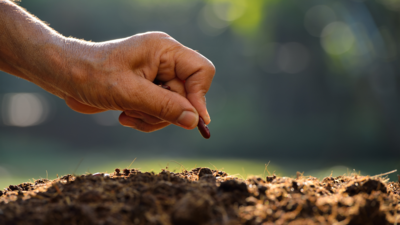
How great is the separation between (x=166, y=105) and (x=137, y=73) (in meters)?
0.28

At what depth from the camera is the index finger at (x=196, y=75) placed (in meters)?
2.13

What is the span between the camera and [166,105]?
189cm

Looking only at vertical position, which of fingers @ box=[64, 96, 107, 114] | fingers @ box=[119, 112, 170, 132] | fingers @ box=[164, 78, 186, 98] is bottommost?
fingers @ box=[119, 112, 170, 132]

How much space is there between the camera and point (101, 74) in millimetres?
1778

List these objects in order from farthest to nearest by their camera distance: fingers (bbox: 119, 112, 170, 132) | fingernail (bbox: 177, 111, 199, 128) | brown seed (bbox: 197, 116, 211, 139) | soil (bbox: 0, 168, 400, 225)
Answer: fingers (bbox: 119, 112, 170, 132)
brown seed (bbox: 197, 116, 211, 139)
fingernail (bbox: 177, 111, 199, 128)
soil (bbox: 0, 168, 400, 225)

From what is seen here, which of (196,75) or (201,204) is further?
(196,75)

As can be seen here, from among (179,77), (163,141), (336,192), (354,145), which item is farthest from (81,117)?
(336,192)

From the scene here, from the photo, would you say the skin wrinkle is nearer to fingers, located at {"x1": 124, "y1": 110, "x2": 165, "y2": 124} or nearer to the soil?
fingers, located at {"x1": 124, "y1": 110, "x2": 165, "y2": 124}

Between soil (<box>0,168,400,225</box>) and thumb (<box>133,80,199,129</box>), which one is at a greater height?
thumb (<box>133,80,199,129</box>)

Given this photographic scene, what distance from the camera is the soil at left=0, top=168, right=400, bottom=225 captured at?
1033 mm

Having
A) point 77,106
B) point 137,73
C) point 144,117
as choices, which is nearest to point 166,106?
point 137,73

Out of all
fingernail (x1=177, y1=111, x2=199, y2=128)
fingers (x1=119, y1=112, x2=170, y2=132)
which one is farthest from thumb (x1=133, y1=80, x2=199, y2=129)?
fingers (x1=119, y1=112, x2=170, y2=132)

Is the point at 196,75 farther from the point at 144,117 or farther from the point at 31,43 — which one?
the point at 31,43

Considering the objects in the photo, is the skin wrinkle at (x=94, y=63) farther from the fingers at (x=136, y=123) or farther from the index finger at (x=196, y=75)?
the fingers at (x=136, y=123)
